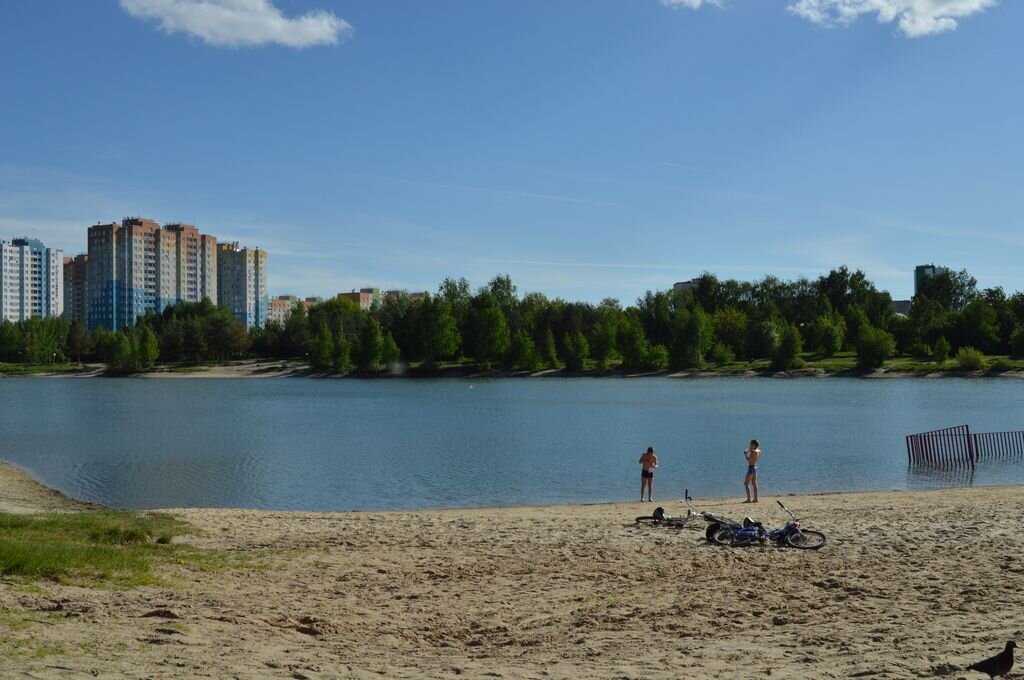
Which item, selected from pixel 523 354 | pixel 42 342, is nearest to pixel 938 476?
pixel 523 354

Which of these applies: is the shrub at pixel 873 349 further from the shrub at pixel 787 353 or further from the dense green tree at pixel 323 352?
the dense green tree at pixel 323 352

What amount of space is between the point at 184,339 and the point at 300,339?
811 inches

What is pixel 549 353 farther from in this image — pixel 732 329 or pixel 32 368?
pixel 32 368

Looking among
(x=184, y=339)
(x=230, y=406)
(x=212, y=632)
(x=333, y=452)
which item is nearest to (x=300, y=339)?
(x=184, y=339)

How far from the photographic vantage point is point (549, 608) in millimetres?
12531

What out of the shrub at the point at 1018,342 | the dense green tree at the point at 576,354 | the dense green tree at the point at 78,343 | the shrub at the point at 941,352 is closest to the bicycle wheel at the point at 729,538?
the shrub at the point at 941,352

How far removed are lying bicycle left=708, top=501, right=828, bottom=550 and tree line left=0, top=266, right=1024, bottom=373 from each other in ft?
363

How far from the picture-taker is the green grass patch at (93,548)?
11930 millimetres

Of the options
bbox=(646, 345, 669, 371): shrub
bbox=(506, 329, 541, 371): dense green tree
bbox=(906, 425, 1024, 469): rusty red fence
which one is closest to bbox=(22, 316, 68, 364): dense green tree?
bbox=(506, 329, 541, 371): dense green tree

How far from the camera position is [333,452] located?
43250 mm

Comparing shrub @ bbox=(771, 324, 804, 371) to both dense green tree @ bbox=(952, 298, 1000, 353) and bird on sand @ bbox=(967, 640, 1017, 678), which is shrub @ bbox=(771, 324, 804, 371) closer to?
dense green tree @ bbox=(952, 298, 1000, 353)

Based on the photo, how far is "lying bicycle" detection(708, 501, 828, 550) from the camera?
1698 centimetres

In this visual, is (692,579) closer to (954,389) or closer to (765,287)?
(954,389)

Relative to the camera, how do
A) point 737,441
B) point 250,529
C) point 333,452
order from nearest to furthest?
point 250,529, point 333,452, point 737,441
